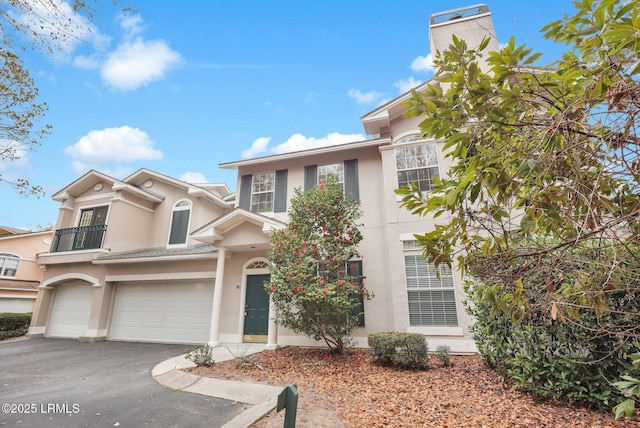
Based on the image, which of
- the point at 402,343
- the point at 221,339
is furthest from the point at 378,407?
the point at 221,339

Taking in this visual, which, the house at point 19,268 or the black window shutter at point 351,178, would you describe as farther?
the house at point 19,268

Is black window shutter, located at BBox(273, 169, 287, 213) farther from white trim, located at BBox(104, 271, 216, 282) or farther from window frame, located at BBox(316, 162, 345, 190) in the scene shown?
white trim, located at BBox(104, 271, 216, 282)

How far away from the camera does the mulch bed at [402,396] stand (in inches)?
163

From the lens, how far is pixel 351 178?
1099 cm

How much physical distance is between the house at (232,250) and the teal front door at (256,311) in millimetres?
43

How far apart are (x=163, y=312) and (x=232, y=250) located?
4.35 m

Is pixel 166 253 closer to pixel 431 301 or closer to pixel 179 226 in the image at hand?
pixel 179 226

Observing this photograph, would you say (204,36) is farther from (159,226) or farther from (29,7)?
(159,226)

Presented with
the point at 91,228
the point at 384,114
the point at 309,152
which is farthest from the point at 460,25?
the point at 91,228

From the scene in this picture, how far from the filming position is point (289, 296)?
26.1 feet

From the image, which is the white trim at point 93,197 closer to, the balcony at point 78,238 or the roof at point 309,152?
the balcony at point 78,238

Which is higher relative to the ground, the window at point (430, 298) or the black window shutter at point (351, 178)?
the black window shutter at point (351, 178)

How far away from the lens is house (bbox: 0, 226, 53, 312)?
58.0ft

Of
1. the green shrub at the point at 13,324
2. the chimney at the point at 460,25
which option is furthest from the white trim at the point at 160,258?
the chimney at the point at 460,25
